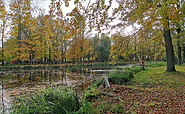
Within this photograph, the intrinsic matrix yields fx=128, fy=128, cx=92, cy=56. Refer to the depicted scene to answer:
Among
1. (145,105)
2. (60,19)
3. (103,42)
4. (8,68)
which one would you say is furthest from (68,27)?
(103,42)

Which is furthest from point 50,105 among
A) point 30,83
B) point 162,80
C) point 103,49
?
point 103,49

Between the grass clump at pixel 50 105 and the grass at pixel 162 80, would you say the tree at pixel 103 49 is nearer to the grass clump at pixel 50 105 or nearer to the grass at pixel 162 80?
the grass at pixel 162 80

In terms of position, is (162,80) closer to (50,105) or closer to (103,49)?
(50,105)

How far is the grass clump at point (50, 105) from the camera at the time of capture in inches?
98.4

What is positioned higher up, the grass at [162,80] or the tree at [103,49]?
the tree at [103,49]

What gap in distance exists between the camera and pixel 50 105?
8.57 ft

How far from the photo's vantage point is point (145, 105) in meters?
3.65

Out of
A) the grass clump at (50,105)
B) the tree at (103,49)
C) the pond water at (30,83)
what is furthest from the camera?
the tree at (103,49)

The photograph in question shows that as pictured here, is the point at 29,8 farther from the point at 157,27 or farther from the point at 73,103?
the point at 157,27

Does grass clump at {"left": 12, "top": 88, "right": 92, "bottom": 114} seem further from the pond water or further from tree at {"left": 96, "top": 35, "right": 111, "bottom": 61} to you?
tree at {"left": 96, "top": 35, "right": 111, "bottom": 61}

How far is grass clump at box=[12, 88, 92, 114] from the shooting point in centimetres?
250

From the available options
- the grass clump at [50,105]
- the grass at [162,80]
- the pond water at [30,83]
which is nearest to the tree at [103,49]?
the pond water at [30,83]

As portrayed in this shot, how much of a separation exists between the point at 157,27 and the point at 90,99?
1131 centimetres

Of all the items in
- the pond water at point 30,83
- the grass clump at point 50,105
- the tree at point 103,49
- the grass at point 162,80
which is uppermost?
the tree at point 103,49
